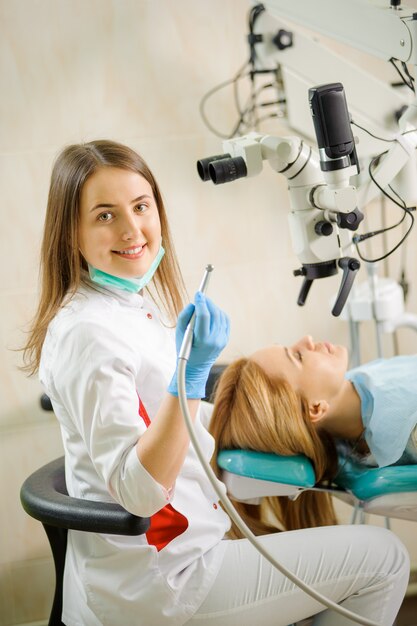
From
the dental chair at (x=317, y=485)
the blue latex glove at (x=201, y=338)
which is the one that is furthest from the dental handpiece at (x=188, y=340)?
the dental chair at (x=317, y=485)

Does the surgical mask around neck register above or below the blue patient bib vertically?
above

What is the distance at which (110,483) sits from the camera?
4.50 ft

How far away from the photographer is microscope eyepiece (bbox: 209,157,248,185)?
151 cm

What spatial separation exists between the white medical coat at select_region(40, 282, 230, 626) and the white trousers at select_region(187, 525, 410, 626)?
45mm

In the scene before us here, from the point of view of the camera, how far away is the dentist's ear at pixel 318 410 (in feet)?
6.19

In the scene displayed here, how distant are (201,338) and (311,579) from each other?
582 millimetres

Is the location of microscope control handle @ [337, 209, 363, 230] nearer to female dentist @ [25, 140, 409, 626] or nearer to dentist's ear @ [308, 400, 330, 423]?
female dentist @ [25, 140, 409, 626]

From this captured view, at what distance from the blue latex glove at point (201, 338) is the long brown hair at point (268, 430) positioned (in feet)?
1.45

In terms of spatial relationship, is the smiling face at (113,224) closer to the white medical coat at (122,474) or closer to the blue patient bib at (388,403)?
the white medical coat at (122,474)

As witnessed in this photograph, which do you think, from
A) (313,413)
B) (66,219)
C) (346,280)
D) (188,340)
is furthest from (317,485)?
(66,219)

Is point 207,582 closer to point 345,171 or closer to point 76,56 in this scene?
point 345,171

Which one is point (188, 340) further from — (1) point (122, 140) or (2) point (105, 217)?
(1) point (122, 140)

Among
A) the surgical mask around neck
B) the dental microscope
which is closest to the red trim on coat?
the surgical mask around neck

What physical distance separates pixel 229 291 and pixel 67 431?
1.09m
